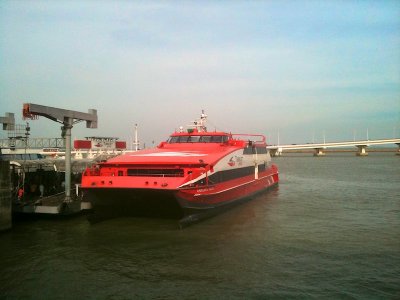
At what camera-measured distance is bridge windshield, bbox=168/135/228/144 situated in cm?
1872

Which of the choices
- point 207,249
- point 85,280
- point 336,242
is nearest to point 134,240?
point 207,249

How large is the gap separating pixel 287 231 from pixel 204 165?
13.6ft

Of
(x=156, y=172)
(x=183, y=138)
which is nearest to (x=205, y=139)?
(x=183, y=138)

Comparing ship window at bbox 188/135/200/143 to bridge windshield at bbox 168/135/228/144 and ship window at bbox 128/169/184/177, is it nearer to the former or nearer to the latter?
bridge windshield at bbox 168/135/228/144

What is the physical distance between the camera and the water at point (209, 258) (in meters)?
8.25

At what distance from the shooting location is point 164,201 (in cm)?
1362

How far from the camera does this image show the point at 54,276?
911 centimetres

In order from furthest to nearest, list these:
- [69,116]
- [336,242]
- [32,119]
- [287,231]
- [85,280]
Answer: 1. [69,116]
2. [32,119]
3. [287,231]
4. [336,242]
5. [85,280]

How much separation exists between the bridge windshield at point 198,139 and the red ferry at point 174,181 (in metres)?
0.05

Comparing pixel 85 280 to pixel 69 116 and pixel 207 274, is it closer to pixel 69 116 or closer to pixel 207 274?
pixel 207 274

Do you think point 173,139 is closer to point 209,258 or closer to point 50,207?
point 50,207

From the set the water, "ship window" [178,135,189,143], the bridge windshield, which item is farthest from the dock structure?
"ship window" [178,135,189,143]

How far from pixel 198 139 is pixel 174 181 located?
6.56 m

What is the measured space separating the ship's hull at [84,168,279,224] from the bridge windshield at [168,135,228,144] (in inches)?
106
